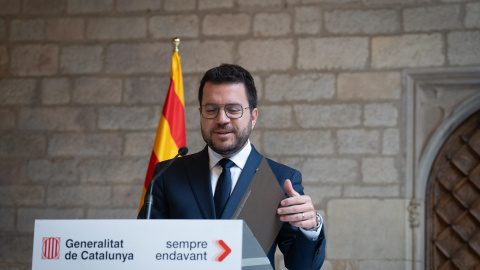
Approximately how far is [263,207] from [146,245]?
434mm

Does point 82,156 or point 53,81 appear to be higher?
→ point 53,81

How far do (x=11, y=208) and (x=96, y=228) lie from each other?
3332 mm

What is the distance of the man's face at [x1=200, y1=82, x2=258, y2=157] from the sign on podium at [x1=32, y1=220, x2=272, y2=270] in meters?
0.55

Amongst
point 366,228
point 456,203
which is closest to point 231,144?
point 366,228

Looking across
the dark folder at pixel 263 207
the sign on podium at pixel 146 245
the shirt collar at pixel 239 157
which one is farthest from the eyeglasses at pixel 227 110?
the sign on podium at pixel 146 245

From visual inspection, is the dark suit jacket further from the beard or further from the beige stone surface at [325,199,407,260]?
the beige stone surface at [325,199,407,260]

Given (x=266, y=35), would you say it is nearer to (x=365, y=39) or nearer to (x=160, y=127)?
(x=365, y=39)

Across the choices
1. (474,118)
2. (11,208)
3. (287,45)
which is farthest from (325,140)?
(11,208)

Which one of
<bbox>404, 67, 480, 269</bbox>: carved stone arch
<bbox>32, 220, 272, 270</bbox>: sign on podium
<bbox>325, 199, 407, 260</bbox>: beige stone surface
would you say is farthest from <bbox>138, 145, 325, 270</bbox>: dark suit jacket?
<bbox>404, 67, 480, 269</bbox>: carved stone arch

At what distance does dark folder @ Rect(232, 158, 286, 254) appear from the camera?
1.79 metres

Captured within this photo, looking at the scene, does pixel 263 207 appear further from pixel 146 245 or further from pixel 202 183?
pixel 146 245

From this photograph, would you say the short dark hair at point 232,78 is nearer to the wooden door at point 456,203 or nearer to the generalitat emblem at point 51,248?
the generalitat emblem at point 51,248

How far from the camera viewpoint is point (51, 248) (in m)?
1.53

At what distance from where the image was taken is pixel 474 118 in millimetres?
4230
